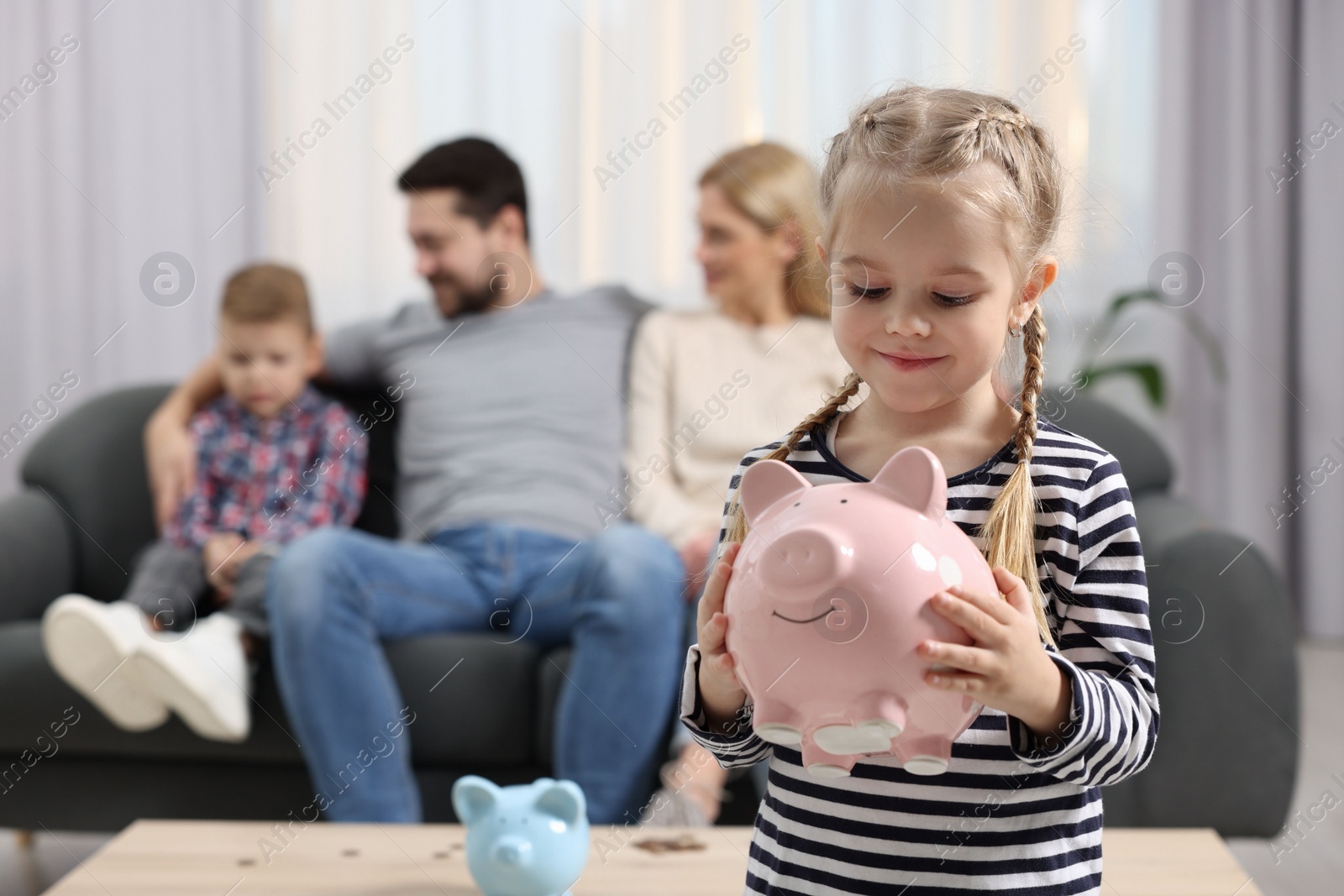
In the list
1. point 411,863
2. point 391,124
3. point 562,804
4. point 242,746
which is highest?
point 391,124

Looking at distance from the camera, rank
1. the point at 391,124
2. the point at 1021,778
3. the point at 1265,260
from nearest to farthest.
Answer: the point at 1021,778 → the point at 391,124 → the point at 1265,260

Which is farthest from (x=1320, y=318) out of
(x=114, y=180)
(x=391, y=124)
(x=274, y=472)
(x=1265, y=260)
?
(x=114, y=180)

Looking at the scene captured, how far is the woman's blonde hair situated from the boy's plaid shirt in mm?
789

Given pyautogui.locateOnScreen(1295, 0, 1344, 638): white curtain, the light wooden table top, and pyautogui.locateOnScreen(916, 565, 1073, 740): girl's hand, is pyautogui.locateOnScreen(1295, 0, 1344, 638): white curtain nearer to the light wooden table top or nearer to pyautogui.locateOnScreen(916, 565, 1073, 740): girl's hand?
the light wooden table top

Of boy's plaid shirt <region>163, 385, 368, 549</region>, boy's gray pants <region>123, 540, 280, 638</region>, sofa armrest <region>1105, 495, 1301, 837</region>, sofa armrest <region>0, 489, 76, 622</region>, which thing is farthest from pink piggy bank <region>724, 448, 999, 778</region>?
sofa armrest <region>0, 489, 76, 622</region>

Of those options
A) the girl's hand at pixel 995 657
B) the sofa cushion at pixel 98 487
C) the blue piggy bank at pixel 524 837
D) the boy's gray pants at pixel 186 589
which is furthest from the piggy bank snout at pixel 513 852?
the sofa cushion at pixel 98 487

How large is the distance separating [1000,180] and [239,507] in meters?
1.69

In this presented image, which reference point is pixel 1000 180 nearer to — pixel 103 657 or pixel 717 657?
pixel 717 657

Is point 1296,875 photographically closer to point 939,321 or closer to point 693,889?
point 693,889

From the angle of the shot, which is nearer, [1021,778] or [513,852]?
[1021,778]

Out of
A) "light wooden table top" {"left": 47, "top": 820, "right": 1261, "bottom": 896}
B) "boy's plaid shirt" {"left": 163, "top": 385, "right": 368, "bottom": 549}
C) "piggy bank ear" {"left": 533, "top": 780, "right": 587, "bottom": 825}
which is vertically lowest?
"light wooden table top" {"left": 47, "top": 820, "right": 1261, "bottom": 896}

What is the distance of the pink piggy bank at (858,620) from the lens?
0.60 metres

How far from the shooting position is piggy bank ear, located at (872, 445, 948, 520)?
0.63m

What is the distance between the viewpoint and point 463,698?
5.44 feet
